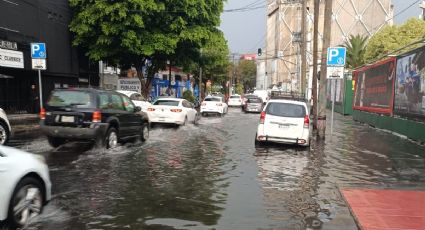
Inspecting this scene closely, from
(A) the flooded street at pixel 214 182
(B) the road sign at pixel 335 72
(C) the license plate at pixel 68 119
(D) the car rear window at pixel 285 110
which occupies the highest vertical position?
(B) the road sign at pixel 335 72

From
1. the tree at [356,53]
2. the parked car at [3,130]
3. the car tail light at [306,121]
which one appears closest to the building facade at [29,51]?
the parked car at [3,130]

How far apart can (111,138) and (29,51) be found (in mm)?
13657

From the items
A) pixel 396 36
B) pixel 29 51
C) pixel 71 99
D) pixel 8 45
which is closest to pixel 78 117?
pixel 71 99

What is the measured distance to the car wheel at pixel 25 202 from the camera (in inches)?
218

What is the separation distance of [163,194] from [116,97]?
20.6 ft

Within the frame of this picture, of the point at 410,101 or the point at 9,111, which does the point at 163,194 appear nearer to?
the point at 410,101

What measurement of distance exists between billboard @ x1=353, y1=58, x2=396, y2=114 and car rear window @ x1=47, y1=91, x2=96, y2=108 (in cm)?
1314

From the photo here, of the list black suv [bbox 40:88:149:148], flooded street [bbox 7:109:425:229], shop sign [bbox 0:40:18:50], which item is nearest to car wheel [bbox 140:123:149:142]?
flooded street [bbox 7:109:425:229]

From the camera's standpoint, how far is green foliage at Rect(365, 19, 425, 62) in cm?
4416

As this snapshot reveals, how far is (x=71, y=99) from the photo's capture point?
1223 centimetres

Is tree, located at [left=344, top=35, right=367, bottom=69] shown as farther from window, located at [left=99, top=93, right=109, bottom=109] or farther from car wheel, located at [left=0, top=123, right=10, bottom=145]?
car wheel, located at [left=0, top=123, right=10, bottom=145]

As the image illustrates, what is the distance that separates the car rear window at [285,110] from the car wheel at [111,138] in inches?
191

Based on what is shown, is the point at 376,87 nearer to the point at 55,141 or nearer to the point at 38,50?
the point at 38,50

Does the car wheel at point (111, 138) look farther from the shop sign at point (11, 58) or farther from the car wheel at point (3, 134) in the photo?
the shop sign at point (11, 58)
